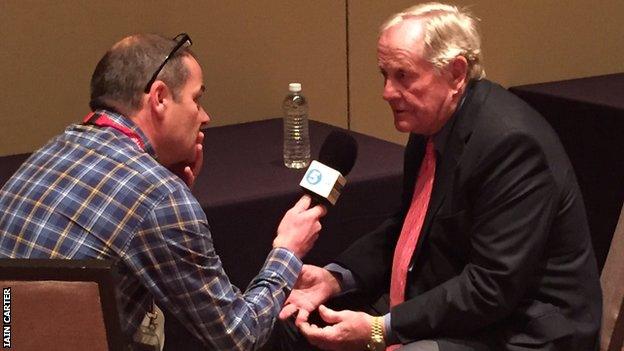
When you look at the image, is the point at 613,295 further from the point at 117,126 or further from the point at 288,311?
the point at 117,126

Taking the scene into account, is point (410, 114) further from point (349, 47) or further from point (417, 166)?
point (349, 47)

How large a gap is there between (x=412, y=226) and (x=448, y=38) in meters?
0.42

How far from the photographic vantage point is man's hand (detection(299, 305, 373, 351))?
1.97m

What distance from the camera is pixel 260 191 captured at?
258cm

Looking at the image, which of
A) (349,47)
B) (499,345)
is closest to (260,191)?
(499,345)

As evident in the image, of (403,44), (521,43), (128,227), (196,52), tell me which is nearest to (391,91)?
(403,44)

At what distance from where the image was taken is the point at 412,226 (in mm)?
2068

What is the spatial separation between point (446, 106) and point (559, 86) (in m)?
2.27

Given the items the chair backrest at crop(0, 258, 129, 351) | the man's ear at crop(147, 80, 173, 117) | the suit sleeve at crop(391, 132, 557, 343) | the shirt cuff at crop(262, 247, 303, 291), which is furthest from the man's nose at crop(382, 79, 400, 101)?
the chair backrest at crop(0, 258, 129, 351)

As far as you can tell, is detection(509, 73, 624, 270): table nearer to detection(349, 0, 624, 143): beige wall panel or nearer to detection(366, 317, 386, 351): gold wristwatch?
detection(349, 0, 624, 143): beige wall panel

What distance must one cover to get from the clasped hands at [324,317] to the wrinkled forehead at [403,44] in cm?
52

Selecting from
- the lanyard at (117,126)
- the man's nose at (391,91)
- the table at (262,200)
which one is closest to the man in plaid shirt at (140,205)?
the lanyard at (117,126)

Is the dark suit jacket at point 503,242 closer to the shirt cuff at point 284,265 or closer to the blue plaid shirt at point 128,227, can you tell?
the shirt cuff at point 284,265

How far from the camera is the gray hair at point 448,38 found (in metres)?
1.94
